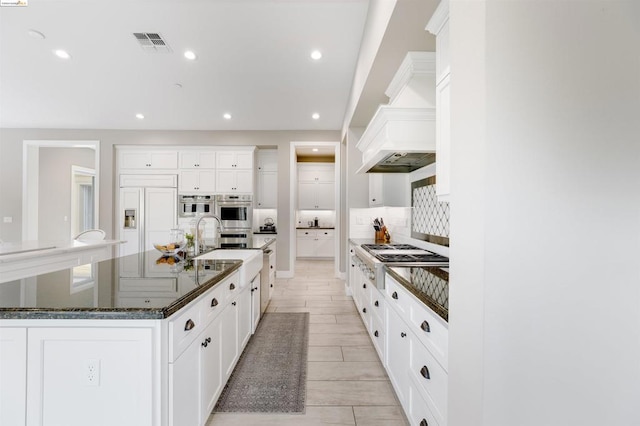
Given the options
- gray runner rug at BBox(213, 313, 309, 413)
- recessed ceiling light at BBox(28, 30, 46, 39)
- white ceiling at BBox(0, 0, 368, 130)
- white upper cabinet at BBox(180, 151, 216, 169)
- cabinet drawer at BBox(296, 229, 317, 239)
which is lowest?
gray runner rug at BBox(213, 313, 309, 413)

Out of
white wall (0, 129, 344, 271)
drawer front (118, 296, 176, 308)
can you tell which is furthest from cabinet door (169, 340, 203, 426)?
white wall (0, 129, 344, 271)

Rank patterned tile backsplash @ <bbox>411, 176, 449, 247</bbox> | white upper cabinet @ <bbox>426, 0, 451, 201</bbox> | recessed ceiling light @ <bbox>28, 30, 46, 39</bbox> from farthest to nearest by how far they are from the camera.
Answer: recessed ceiling light @ <bbox>28, 30, 46, 39</bbox>
patterned tile backsplash @ <bbox>411, 176, 449, 247</bbox>
white upper cabinet @ <bbox>426, 0, 451, 201</bbox>

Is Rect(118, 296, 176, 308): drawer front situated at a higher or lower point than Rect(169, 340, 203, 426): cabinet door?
higher

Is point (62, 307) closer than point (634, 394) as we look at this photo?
No

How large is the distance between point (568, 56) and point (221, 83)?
3.99 m

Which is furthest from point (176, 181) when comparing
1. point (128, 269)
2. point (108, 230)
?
point (128, 269)

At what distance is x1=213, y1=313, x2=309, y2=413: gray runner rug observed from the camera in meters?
1.80

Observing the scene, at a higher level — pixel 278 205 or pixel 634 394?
pixel 278 205

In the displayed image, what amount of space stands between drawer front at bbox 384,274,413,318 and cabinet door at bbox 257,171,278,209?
4.67 m

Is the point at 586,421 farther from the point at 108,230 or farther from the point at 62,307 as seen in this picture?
the point at 108,230

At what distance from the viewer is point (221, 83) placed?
12.7 feet

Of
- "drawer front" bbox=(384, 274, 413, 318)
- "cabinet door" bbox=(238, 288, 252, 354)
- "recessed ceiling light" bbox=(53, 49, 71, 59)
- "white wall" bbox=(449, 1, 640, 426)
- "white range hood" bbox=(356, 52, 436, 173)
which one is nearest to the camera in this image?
"white wall" bbox=(449, 1, 640, 426)

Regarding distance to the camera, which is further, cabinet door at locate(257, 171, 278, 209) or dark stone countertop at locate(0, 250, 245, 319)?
cabinet door at locate(257, 171, 278, 209)

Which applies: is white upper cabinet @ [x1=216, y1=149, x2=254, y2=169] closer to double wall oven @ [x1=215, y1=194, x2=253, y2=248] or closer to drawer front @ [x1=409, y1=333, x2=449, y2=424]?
double wall oven @ [x1=215, y1=194, x2=253, y2=248]
